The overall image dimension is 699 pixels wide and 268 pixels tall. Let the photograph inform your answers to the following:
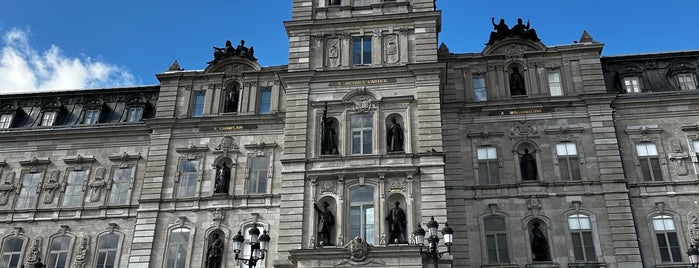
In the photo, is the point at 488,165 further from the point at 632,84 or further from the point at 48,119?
the point at 48,119

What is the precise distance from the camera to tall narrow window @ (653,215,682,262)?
108 feet

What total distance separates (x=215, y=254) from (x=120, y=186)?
7848 mm

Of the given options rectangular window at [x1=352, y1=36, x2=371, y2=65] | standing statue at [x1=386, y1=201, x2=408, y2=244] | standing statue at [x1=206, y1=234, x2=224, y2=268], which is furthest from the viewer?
rectangular window at [x1=352, y1=36, x2=371, y2=65]

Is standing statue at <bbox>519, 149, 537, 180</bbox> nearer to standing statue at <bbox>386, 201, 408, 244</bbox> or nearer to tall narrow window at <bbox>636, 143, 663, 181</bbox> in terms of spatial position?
tall narrow window at <bbox>636, 143, 663, 181</bbox>

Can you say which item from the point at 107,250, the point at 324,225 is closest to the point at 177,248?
the point at 107,250

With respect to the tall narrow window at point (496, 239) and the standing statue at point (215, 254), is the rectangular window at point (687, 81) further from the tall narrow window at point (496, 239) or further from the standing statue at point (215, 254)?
the standing statue at point (215, 254)

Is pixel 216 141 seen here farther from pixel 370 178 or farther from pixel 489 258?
pixel 489 258

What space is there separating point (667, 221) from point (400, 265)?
14367mm

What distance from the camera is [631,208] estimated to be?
3378 cm

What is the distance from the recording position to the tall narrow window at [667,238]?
32.8 m

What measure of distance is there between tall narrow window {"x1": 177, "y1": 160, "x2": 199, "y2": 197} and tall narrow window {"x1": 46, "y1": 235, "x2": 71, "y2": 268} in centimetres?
658

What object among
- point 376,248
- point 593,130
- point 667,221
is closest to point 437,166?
point 376,248

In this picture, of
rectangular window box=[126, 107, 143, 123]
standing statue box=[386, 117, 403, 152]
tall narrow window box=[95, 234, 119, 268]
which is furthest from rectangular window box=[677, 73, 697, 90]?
tall narrow window box=[95, 234, 119, 268]

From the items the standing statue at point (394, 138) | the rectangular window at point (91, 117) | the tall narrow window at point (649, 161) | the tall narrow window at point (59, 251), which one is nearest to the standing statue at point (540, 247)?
the tall narrow window at point (649, 161)
